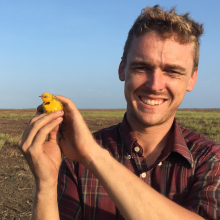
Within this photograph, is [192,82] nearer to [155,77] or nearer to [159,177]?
[155,77]

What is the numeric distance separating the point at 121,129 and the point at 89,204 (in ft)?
2.48

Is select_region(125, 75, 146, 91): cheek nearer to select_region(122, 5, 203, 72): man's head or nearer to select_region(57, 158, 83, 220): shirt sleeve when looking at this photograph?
select_region(122, 5, 203, 72): man's head

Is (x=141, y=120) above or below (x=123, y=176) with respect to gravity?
above

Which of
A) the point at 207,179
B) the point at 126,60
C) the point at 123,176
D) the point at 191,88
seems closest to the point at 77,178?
the point at 123,176

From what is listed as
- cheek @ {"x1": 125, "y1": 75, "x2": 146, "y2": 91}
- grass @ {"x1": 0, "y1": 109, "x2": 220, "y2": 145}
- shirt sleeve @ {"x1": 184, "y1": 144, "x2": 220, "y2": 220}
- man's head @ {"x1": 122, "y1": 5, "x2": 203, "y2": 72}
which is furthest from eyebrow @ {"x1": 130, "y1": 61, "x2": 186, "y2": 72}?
grass @ {"x1": 0, "y1": 109, "x2": 220, "y2": 145}

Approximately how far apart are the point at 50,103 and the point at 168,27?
1.20 m

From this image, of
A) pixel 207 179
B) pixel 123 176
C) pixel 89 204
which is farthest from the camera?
pixel 89 204

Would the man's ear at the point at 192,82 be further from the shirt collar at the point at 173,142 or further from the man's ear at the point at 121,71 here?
the man's ear at the point at 121,71

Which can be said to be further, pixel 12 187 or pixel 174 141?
pixel 12 187


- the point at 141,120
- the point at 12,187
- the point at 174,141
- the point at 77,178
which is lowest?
the point at 12,187

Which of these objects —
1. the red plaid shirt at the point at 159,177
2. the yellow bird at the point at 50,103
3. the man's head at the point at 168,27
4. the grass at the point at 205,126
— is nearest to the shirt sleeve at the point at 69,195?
the red plaid shirt at the point at 159,177

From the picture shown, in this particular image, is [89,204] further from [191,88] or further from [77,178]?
[191,88]

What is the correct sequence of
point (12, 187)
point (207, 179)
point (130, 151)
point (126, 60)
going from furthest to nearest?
point (12, 187) → point (126, 60) → point (130, 151) → point (207, 179)

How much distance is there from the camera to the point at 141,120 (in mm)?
2033
